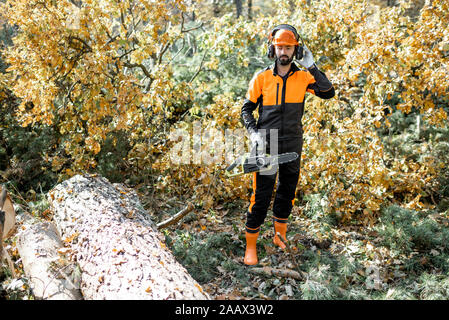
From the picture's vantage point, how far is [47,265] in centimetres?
296

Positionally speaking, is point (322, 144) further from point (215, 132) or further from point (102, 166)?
point (102, 166)

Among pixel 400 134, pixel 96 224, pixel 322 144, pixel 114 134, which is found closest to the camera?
pixel 96 224

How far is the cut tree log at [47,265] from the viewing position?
276 cm

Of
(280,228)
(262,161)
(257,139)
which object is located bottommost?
(280,228)

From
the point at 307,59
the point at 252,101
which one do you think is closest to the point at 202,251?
the point at 252,101

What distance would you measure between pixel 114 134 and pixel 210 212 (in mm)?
2138

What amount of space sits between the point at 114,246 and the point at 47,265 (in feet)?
2.23

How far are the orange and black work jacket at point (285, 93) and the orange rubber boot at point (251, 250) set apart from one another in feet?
3.74

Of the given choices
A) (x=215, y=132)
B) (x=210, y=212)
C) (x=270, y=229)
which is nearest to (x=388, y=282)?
(x=270, y=229)

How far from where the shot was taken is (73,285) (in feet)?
9.34

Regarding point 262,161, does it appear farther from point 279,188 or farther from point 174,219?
point 174,219

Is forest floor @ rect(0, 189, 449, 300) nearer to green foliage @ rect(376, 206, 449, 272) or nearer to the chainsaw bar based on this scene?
green foliage @ rect(376, 206, 449, 272)

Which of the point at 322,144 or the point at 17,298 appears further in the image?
the point at 322,144

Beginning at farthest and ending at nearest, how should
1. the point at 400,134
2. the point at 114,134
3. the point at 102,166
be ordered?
the point at 400,134, the point at 114,134, the point at 102,166
